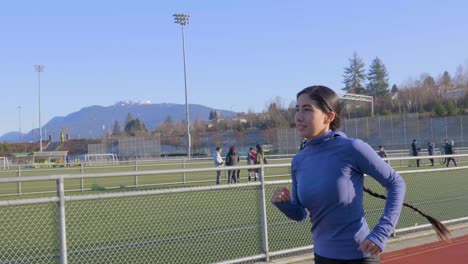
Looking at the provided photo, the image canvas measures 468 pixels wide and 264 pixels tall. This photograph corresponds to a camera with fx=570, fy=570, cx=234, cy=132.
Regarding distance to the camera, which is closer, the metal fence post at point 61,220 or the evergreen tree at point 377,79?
the metal fence post at point 61,220

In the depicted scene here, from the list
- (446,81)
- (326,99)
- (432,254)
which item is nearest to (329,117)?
(326,99)

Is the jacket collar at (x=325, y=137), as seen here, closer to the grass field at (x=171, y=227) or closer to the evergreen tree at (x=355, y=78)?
the grass field at (x=171, y=227)

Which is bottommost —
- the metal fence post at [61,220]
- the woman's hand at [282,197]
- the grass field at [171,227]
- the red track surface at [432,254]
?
the red track surface at [432,254]

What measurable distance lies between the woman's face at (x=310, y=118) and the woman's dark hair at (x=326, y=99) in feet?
0.08

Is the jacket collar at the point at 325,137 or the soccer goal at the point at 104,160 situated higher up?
the jacket collar at the point at 325,137

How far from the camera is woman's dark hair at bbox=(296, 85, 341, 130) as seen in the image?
128 inches

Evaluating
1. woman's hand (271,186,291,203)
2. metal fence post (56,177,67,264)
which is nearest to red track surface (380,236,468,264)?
metal fence post (56,177,67,264)

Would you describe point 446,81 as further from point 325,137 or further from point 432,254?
point 325,137

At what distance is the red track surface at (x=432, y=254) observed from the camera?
8.10 meters

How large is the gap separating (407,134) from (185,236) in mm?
60551

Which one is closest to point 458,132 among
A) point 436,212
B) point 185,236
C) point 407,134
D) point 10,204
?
point 407,134

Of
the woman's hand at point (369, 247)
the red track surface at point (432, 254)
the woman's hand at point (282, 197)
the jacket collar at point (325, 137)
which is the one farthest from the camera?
the red track surface at point (432, 254)

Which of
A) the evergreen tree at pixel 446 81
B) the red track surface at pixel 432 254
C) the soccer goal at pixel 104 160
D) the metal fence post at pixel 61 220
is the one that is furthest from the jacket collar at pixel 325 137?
the evergreen tree at pixel 446 81

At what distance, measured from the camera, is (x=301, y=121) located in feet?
10.8
